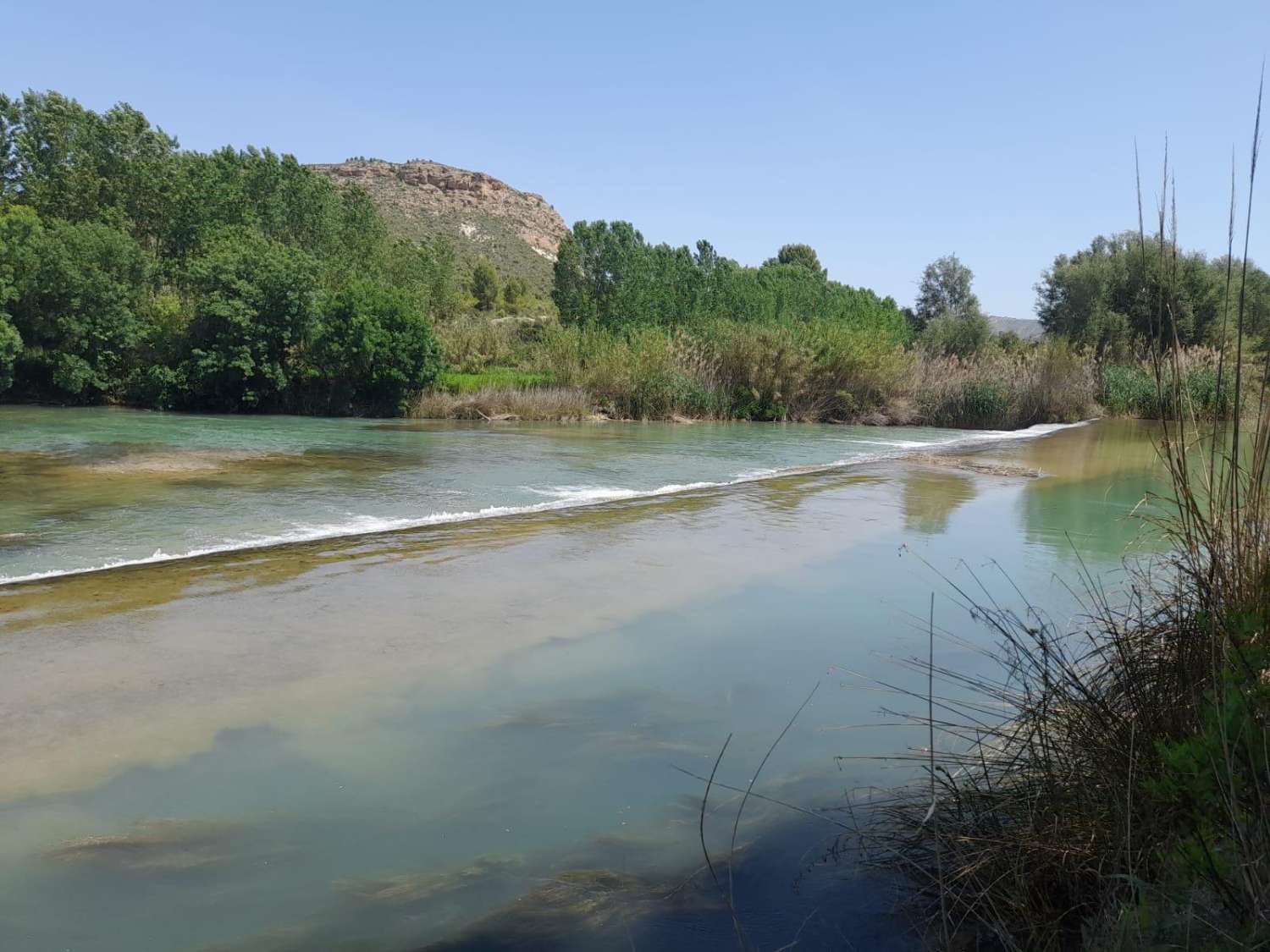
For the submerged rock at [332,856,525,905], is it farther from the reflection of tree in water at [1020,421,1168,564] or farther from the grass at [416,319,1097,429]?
the grass at [416,319,1097,429]

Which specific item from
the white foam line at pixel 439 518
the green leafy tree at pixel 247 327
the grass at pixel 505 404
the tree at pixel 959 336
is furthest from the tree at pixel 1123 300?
the green leafy tree at pixel 247 327

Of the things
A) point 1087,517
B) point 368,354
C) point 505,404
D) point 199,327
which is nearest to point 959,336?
point 505,404

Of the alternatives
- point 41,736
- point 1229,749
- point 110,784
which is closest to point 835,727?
point 1229,749

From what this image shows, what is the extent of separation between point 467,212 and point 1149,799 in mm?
115141

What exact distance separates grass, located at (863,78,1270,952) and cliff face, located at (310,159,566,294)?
8370cm

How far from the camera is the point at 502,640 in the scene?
6.97 meters

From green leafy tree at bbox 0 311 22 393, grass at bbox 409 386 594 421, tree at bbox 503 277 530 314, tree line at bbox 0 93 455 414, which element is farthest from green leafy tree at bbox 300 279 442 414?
tree at bbox 503 277 530 314

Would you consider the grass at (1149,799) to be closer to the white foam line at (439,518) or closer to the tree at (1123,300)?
the white foam line at (439,518)

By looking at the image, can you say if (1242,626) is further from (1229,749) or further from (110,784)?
(110,784)

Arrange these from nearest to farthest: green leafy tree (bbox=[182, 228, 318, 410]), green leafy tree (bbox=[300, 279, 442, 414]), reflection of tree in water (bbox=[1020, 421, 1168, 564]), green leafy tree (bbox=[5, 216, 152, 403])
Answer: reflection of tree in water (bbox=[1020, 421, 1168, 564]) < green leafy tree (bbox=[300, 279, 442, 414]) < green leafy tree (bbox=[182, 228, 318, 410]) < green leafy tree (bbox=[5, 216, 152, 403])

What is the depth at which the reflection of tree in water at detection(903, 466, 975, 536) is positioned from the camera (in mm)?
12250

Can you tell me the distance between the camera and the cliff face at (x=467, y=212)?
93.6 m

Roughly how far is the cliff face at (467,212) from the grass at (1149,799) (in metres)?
83.7

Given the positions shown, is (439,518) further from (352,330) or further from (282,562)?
(352,330)
